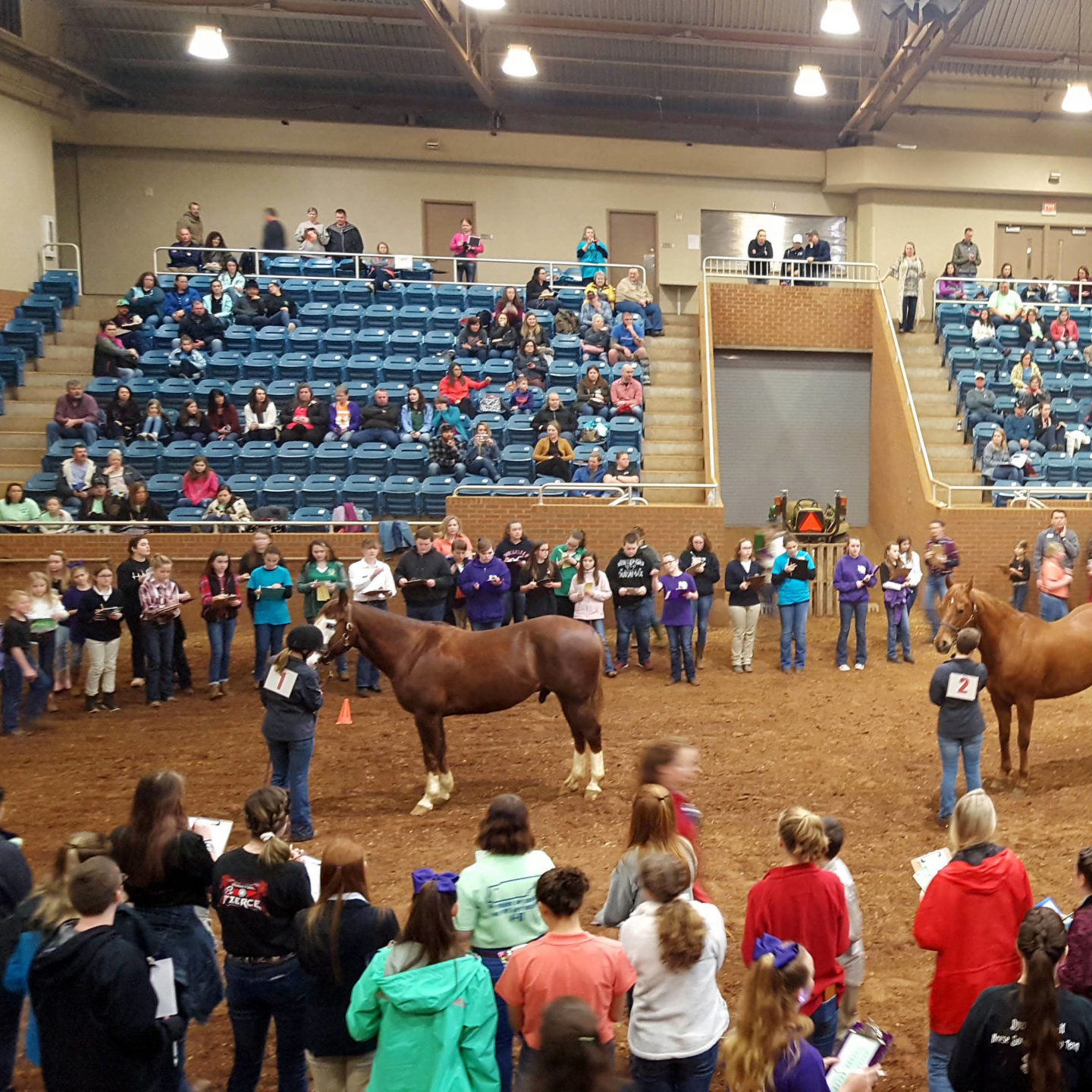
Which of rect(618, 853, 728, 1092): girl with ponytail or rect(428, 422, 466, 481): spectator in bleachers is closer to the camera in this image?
rect(618, 853, 728, 1092): girl with ponytail

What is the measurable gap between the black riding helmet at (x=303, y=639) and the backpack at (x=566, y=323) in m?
13.2

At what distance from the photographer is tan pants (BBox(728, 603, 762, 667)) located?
13.9 meters

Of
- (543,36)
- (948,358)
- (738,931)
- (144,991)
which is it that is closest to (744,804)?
(738,931)

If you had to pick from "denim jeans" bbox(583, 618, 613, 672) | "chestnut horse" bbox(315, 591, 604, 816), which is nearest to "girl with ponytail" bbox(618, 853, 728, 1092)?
"chestnut horse" bbox(315, 591, 604, 816)

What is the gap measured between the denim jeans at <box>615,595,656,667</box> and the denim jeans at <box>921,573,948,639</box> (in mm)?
4423

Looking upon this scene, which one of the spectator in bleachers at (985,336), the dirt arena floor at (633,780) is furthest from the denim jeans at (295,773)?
the spectator in bleachers at (985,336)

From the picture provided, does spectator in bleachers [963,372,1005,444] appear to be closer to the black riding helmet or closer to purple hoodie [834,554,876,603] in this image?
purple hoodie [834,554,876,603]

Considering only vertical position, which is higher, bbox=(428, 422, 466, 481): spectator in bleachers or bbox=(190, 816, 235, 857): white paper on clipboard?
bbox=(428, 422, 466, 481): spectator in bleachers

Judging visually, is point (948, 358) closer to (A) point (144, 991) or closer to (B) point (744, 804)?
(B) point (744, 804)

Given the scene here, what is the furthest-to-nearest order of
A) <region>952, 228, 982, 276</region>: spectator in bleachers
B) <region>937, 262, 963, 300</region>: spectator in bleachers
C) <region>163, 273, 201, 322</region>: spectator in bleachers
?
<region>952, 228, 982, 276</region>: spectator in bleachers
<region>937, 262, 963, 300</region>: spectator in bleachers
<region>163, 273, 201, 322</region>: spectator in bleachers

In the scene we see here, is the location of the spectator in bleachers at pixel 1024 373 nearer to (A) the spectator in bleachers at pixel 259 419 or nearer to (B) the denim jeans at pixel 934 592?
(B) the denim jeans at pixel 934 592

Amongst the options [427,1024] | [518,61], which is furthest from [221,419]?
[427,1024]

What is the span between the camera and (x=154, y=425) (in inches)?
690

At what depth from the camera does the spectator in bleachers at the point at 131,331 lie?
19.4 metres
